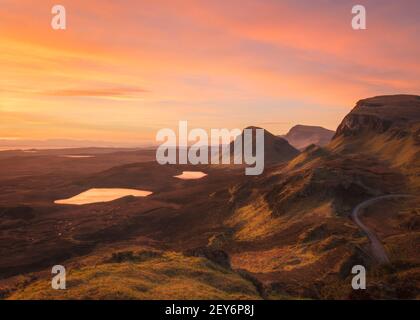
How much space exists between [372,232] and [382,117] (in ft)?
340

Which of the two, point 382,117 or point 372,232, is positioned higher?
point 382,117

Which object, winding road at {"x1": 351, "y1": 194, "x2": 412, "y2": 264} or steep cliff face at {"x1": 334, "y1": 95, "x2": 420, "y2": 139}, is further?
steep cliff face at {"x1": 334, "y1": 95, "x2": 420, "y2": 139}

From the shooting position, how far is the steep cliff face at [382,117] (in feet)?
479

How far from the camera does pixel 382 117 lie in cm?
15225

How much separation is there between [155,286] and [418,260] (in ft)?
110

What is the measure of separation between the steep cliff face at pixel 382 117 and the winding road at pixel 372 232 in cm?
5899

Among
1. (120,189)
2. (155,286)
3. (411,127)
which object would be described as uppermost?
(411,127)

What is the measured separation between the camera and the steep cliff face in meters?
146

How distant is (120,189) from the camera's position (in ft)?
576

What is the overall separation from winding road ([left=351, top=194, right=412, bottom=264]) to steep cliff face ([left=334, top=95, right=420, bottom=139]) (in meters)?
59.0

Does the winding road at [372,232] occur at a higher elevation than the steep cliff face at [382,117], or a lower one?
lower

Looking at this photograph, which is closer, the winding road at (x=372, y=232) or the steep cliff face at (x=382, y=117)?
the winding road at (x=372, y=232)
